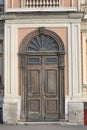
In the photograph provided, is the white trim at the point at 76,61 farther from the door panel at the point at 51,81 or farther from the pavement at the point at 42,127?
the pavement at the point at 42,127

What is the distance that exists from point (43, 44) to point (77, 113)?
3439mm

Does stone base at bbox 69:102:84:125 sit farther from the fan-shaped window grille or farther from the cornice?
the cornice

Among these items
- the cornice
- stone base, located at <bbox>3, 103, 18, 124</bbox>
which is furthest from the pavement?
the cornice

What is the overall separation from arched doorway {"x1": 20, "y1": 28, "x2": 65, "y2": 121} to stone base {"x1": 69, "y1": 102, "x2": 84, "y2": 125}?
400mm

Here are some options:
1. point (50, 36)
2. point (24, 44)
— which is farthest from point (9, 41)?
point (50, 36)

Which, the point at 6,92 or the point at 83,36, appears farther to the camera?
the point at 83,36

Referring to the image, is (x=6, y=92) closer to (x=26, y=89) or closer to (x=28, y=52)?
(x=26, y=89)

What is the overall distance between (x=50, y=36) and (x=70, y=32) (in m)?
0.92

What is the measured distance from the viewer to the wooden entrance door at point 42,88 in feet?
55.8

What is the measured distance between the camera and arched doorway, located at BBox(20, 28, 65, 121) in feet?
55.8

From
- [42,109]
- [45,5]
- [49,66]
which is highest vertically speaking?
[45,5]

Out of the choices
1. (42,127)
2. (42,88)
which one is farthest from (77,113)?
(42,88)

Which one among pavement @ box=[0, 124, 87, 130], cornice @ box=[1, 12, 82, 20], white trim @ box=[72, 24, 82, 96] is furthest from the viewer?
cornice @ box=[1, 12, 82, 20]

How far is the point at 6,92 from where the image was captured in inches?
670
